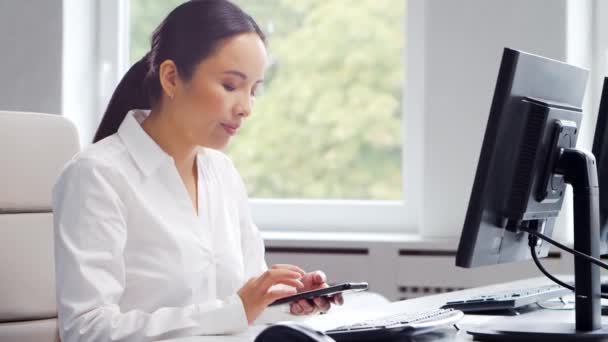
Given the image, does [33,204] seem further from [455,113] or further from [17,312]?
[455,113]

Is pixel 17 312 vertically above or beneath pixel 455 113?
beneath

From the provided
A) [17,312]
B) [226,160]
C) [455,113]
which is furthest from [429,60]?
[17,312]

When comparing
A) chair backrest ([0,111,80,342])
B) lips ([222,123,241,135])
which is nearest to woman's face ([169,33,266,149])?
lips ([222,123,241,135])

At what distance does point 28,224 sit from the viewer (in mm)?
2012

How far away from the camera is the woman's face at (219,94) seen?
5.50ft

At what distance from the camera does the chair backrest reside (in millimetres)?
1955

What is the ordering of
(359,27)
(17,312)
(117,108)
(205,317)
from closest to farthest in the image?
(205,317) < (117,108) < (17,312) < (359,27)

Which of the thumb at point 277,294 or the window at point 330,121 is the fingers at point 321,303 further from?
the window at point 330,121

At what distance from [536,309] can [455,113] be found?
4.59ft

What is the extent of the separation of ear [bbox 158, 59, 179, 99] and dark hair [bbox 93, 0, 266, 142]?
10mm

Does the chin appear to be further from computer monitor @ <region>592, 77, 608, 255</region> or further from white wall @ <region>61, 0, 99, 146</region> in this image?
white wall @ <region>61, 0, 99, 146</region>

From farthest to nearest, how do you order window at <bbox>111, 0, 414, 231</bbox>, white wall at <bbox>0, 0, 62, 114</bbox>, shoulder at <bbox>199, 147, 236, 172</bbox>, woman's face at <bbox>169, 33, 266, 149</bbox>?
1. window at <bbox>111, 0, 414, 231</bbox>
2. white wall at <bbox>0, 0, 62, 114</bbox>
3. shoulder at <bbox>199, 147, 236, 172</bbox>
4. woman's face at <bbox>169, 33, 266, 149</bbox>

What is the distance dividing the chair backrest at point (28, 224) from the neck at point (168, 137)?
0.42m

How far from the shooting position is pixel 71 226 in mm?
1484
